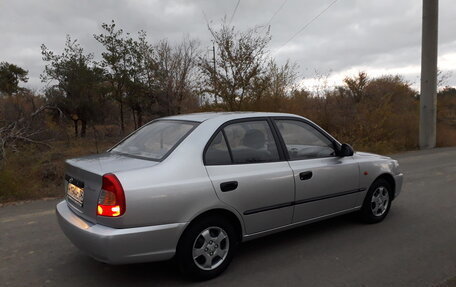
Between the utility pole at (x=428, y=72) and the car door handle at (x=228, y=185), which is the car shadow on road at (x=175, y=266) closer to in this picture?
the car door handle at (x=228, y=185)

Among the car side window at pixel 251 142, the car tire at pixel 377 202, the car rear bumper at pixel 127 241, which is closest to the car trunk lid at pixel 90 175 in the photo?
the car rear bumper at pixel 127 241

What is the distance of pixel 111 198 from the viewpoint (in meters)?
3.14

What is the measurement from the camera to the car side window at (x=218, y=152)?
3.64 meters

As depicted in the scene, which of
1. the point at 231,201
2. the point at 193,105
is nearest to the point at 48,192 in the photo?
the point at 231,201

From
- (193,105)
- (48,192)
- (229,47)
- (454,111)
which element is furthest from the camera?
(454,111)

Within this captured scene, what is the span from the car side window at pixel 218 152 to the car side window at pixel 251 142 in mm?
70

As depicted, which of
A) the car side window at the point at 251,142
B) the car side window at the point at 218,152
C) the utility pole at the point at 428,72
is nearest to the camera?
the car side window at the point at 218,152

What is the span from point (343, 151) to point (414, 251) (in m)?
1.38

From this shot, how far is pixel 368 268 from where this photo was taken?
3.79 m

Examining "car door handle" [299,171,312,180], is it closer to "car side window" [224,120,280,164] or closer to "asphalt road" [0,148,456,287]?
"car side window" [224,120,280,164]

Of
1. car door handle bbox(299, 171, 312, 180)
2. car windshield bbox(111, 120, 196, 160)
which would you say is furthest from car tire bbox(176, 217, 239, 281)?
car door handle bbox(299, 171, 312, 180)

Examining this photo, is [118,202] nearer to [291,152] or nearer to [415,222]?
[291,152]

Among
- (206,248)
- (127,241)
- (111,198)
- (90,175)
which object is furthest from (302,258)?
(90,175)

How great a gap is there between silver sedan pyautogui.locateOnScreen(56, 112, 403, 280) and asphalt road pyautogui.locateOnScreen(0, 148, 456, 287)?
1.10 feet
